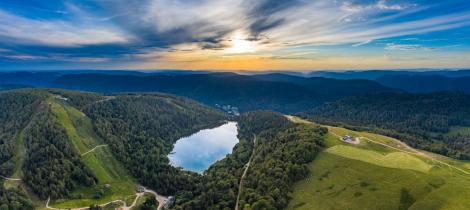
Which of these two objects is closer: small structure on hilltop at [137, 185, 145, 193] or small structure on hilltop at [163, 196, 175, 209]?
small structure on hilltop at [163, 196, 175, 209]

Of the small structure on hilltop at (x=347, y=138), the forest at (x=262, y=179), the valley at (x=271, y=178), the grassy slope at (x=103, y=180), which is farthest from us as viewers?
the small structure on hilltop at (x=347, y=138)

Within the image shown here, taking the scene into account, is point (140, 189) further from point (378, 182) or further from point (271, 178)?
point (378, 182)

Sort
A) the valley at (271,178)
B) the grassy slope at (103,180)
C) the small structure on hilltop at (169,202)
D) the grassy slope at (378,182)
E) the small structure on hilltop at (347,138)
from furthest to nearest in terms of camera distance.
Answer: the small structure on hilltop at (347,138), the grassy slope at (103,180), the small structure on hilltop at (169,202), the valley at (271,178), the grassy slope at (378,182)

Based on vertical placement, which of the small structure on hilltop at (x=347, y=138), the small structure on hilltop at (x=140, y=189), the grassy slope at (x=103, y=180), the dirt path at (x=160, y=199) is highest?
the small structure on hilltop at (x=347, y=138)

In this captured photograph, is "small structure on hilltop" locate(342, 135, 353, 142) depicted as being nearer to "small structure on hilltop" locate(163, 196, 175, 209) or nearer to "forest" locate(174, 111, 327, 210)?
"forest" locate(174, 111, 327, 210)

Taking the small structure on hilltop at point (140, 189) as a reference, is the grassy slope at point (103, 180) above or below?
above

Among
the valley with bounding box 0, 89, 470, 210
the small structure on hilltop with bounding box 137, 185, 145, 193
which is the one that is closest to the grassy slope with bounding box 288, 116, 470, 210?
the valley with bounding box 0, 89, 470, 210

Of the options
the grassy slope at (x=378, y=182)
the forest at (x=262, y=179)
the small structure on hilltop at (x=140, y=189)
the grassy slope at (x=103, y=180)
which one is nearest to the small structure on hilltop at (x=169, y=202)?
the forest at (x=262, y=179)

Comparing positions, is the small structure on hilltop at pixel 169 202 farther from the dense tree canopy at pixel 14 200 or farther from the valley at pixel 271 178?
the dense tree canopy at pixel 14 200

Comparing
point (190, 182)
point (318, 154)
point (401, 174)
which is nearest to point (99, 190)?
point (190, 182)

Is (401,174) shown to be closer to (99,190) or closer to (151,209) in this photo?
(151,209)
